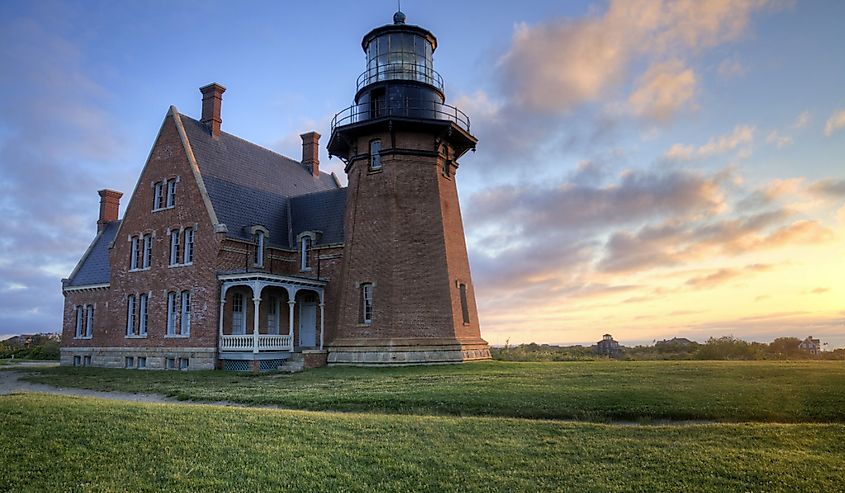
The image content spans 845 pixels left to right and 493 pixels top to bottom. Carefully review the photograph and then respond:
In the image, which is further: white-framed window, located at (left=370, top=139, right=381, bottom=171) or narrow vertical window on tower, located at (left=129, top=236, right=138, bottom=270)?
narrow vertical window on tower, located at (left=129, top=236, right=138, bottom=270)

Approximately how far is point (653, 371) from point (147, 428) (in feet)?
44.2

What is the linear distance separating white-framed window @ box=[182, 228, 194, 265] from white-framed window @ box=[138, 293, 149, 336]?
11.1 feet

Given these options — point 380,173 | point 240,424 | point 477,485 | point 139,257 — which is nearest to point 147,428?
point 240,424

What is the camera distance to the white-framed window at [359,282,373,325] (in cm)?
2342

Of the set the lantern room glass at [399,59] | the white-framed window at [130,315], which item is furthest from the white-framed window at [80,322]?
the lantern room glass at [399,59]

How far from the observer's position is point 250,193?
1094 inches

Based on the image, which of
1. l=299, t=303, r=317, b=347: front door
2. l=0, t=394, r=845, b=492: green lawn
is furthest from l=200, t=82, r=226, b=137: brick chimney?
l=0, t=394, r=845, b=492: green lawn

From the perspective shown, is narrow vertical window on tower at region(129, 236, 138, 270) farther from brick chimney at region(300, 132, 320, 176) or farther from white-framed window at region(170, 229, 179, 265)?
brick chimney at region(300, 132, 320, 176)

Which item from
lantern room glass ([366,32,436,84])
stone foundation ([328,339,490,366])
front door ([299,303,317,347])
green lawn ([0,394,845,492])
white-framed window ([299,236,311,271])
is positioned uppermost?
lantern room glass ([366,32,436,84])

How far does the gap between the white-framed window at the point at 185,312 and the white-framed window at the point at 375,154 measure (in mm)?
9892

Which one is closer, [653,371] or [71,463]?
[71,463]

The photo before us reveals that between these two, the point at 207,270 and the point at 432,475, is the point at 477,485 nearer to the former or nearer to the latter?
the point at 432,475

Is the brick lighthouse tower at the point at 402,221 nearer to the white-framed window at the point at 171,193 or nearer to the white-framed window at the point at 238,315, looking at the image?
the white-framed window at the point at 238,315

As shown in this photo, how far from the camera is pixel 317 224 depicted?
1081 inches
